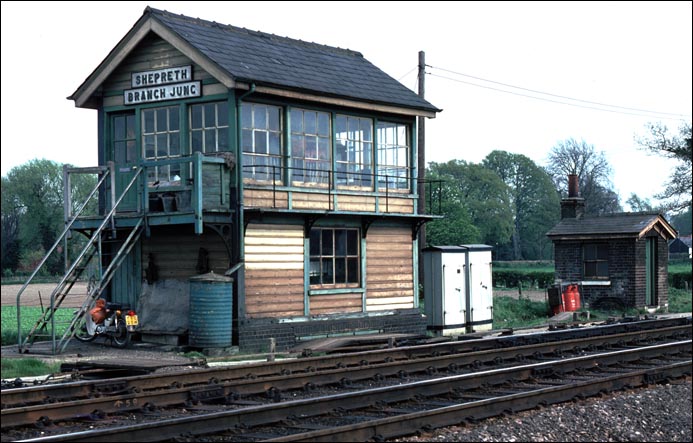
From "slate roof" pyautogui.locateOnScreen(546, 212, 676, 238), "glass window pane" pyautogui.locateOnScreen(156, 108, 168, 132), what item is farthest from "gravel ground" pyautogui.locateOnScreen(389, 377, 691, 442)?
"slate roof" pyautogui.locateOnScreen(546, 212, 676, 238)

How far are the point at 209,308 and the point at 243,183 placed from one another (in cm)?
264

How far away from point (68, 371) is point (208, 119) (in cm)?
697

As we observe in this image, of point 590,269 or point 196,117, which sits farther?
point 590,269

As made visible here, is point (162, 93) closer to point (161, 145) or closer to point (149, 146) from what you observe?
point (161, 145)

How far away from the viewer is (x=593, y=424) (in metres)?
9.93

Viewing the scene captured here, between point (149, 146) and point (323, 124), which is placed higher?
point (323, 124)

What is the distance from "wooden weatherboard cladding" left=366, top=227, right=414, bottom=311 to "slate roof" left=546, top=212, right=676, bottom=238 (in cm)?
1036

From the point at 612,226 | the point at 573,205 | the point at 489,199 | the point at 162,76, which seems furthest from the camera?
the point at 489,199

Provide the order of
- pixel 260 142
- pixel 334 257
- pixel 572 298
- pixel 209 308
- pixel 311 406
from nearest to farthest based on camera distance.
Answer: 1. pixel 311 406
2. pixel 209 308
3. pixel 260 142
4. pixel 334 257
5. pixel 572 298

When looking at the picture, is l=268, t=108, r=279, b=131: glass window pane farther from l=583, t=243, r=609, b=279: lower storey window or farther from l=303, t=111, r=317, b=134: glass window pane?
l=583, t=243, r=609, b=279: lower storey window

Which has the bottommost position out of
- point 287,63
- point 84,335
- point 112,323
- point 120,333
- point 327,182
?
point 84,335

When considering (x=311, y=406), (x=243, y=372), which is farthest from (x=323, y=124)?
(x=311, y=406)

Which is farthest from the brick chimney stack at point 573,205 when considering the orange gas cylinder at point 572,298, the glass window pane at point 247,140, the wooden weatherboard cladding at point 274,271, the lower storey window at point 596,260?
the glass window pane at point 247,140

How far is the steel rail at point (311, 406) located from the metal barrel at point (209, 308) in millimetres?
6718
